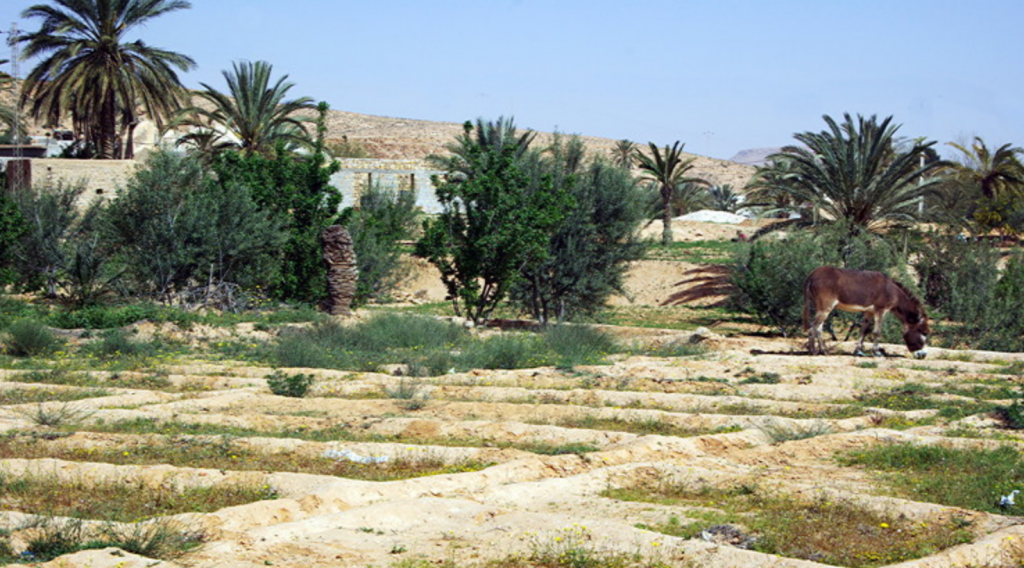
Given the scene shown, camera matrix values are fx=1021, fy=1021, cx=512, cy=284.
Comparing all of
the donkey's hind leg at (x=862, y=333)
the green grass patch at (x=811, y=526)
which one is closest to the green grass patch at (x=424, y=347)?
the donkey's hind leg at (x=862, y=333)

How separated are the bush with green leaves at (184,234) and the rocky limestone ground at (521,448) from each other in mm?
8220

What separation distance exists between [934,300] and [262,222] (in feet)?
59.4

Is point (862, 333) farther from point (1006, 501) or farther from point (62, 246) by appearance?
point (62, 246)

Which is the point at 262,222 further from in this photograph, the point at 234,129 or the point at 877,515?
the point at 877,515

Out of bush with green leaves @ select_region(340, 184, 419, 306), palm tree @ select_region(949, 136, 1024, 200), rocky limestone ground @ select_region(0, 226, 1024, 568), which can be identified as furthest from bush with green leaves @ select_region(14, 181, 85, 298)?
palm tree @ select_region(949, 136, 1024, 200)

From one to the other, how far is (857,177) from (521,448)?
19.3 m

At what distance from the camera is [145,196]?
2431 cm

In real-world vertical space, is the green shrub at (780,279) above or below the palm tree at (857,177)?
below

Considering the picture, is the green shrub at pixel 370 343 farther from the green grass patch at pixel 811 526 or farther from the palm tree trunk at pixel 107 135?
the palm tree trunk at pixel 107 135

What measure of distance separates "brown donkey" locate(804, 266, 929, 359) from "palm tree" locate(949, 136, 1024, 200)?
2981cm

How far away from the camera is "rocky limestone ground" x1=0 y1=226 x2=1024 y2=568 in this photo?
22.8 feet

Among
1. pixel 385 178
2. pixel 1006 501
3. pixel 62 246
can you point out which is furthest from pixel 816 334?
pixel 385 178

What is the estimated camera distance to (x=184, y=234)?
24.2m

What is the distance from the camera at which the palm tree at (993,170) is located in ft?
148
